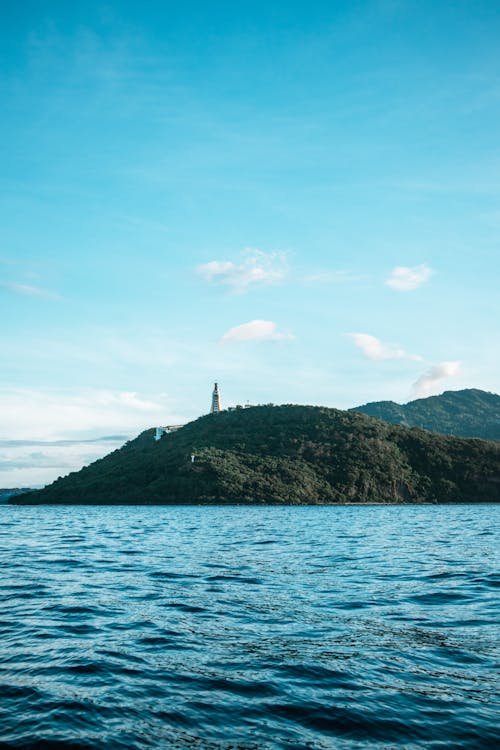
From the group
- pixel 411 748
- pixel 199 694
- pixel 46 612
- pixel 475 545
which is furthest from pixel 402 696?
pixel 475 545

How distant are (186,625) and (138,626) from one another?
1.38 m

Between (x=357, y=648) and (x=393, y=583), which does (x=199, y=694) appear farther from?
(x=393, y=583)

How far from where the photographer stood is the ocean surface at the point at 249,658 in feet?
32.3

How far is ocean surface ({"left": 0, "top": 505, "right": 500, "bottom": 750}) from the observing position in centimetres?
984

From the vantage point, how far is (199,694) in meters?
11.4

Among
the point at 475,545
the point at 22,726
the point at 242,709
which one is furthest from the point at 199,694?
the point at 475,545

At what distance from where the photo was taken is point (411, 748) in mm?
9250

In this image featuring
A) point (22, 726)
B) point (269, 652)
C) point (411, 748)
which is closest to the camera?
point (411, 748)

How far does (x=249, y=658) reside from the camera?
13.7 metres

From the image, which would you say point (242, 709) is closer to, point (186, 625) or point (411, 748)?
point (411, 748)

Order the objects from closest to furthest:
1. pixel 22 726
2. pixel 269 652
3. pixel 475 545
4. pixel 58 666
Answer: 1. pixel 22 726
2. pixel 58 666
3. pixel 269 652
4. pixel 475 545

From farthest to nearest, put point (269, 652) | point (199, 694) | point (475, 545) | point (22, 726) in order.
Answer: point (475, 545), point (269, 652), point (199, 694), point (22, 726)

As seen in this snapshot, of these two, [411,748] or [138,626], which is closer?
[411,748]

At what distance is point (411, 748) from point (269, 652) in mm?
5449
